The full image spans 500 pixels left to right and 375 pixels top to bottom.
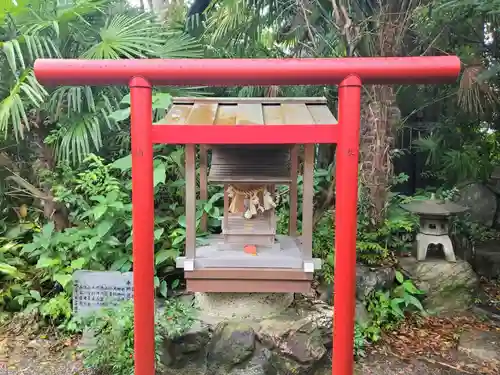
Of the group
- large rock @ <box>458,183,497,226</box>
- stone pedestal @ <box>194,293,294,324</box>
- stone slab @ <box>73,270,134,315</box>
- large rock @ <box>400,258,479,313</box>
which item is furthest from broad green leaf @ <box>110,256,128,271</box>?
large rock @ <box>458,183,497,226</box>

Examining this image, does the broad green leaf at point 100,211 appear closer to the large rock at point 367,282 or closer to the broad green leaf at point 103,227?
the broad green leaf at point 103,227

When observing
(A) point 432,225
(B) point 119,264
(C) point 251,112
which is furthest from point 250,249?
(A) point 432,225

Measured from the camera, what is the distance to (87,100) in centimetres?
397

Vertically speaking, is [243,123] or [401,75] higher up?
[401,75]

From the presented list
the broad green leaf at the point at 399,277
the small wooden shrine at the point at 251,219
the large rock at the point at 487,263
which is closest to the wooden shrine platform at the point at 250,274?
the small wooden shrine at the point at 251,219

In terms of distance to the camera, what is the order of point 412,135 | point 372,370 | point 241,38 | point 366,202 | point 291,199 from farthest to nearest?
1. point 412,135
2. point 241,38
3. point 366,202
4. point 372,370
5. point 291,199

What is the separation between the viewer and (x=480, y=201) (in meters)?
6.43

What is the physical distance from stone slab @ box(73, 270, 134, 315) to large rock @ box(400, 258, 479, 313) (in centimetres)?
270

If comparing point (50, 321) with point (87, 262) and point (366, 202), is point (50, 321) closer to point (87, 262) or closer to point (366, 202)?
point (87, 262)

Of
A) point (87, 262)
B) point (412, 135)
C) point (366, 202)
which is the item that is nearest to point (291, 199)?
point (366, 202)

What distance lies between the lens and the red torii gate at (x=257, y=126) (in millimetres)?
1769

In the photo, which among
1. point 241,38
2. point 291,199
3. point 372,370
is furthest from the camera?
point 241,38

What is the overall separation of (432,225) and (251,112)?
3.14 m

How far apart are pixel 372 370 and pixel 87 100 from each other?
11.0 feet
